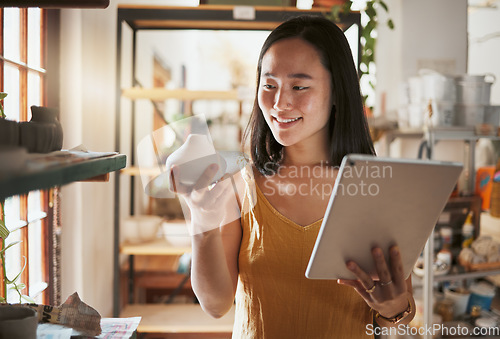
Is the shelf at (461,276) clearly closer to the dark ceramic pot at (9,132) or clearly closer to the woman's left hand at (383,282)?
the woman's left hand at (383,282)

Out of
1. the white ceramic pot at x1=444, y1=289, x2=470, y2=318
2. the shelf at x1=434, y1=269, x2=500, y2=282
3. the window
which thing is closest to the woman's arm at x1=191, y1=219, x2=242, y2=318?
the window

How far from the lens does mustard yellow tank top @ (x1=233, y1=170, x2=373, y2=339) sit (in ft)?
3.30

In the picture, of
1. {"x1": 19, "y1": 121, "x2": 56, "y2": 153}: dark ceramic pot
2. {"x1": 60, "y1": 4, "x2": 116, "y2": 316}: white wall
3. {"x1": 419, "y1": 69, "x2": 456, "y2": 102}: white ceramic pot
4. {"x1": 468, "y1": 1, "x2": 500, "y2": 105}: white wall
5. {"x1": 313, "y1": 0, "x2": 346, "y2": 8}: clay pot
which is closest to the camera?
{"x1": 19, "y1": 121, "x2": 56, "y2": 153}: dark ceramic pot

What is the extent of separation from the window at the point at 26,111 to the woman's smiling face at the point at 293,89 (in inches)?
31.1

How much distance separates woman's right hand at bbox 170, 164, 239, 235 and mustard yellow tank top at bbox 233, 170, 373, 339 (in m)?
0.30

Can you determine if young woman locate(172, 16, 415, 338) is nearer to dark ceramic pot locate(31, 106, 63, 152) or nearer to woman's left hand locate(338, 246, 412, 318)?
woman's left hand locate(338, 246, 412, 318)

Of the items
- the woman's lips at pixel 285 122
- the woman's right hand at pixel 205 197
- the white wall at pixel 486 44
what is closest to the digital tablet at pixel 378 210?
the woman's right hand at pixel 205 197

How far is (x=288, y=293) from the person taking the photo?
1.01 m

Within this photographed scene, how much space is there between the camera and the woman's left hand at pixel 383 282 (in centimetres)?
76

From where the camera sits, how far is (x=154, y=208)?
3.08 m

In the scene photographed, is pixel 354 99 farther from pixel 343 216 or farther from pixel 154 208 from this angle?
pixel 154 208

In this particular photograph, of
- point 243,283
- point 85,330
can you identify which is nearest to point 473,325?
point 243,283

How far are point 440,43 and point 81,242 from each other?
215 cm

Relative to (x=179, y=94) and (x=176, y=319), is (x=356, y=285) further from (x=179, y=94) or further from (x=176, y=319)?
(x=176, y=319)
